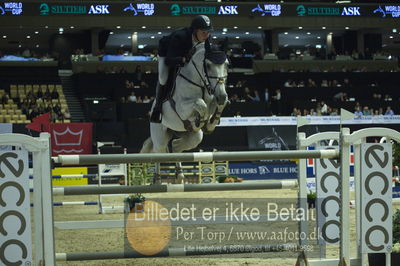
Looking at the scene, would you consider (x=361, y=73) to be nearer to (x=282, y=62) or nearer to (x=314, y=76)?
(x=314, y=76)

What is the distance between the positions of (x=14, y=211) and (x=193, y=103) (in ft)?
8.27

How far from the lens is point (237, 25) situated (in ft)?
90.6

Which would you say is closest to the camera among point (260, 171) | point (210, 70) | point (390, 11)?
point (210, 70)

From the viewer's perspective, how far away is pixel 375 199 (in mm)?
4406

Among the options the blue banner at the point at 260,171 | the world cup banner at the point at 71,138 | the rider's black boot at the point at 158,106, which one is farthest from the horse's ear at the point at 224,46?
the blue banner at the point at 260,171

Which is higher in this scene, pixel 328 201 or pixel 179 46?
pixel 179 46

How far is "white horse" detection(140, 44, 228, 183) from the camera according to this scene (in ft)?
19.1

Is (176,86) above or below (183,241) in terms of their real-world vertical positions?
above

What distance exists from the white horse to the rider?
3.8 inches

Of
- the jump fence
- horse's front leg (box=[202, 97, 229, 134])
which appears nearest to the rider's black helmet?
horse's front leg (box=[202, 97, 229, 134])

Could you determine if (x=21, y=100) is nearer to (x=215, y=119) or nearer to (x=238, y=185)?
(x=215, y=119)

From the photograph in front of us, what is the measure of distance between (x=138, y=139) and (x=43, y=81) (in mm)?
6542

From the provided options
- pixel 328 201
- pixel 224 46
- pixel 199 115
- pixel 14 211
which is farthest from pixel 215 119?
pixel 14 211

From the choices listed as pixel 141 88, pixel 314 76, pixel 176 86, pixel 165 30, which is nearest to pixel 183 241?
pixel 176 86
